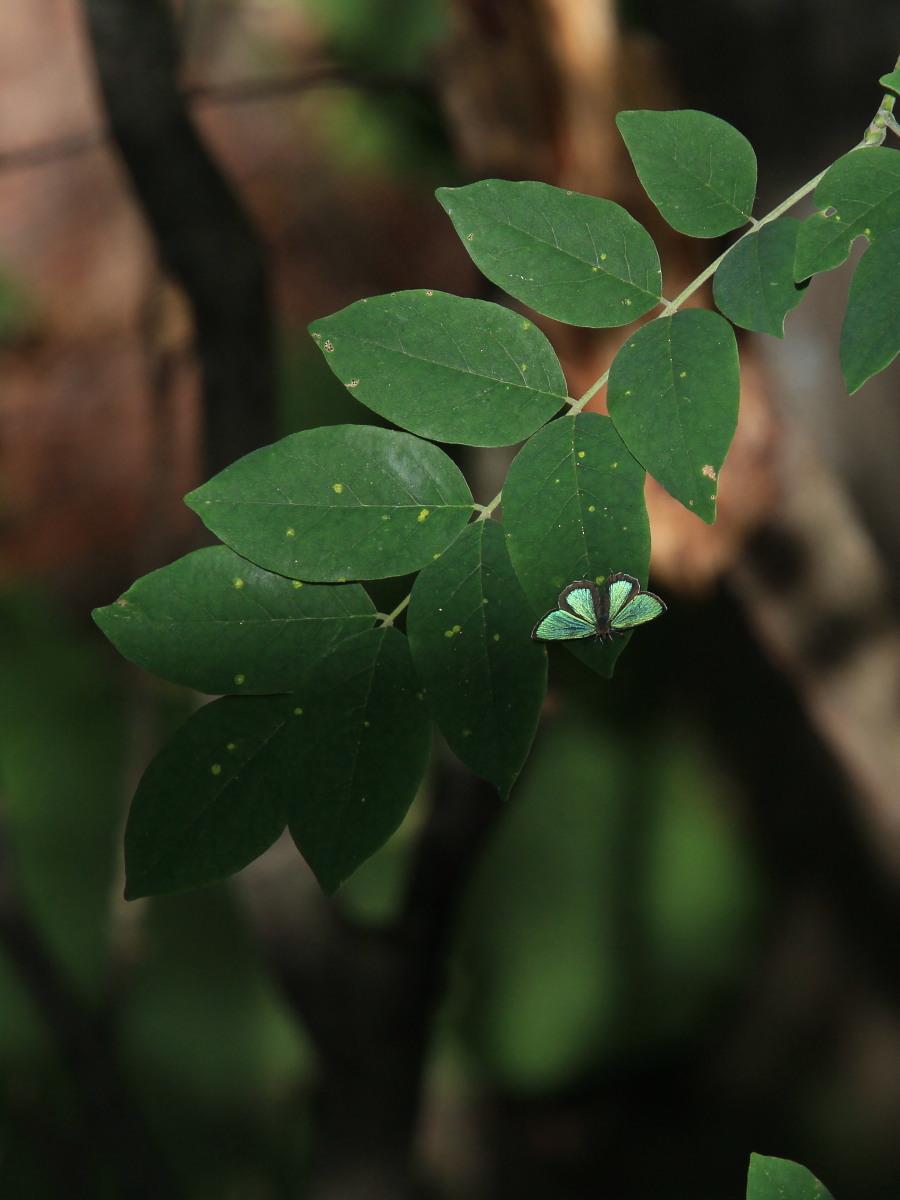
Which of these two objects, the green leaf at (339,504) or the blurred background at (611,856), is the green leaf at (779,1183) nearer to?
the green leaf at (339,504)

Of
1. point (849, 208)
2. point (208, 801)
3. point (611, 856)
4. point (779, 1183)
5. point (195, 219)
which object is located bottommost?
point (611, 856)

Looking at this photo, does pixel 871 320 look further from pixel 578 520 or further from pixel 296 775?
pixel 296 775

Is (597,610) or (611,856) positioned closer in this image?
(597,610)

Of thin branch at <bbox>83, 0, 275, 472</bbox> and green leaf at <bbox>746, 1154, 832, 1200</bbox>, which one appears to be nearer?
green leaf at <bbox>746, 1154, 832, 1200</bbox>

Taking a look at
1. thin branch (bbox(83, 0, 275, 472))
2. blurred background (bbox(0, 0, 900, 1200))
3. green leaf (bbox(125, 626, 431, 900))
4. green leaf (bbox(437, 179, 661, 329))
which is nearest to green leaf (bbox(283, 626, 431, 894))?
green leaf (bbox(125, 626, 431, 900))

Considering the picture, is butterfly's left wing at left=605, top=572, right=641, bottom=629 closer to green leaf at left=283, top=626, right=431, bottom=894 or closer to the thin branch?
green leaf at left=283, top=626, right=431, bottom=894

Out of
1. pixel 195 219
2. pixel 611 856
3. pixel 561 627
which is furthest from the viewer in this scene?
pixel 611 856

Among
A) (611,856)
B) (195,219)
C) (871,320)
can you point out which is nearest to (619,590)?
(871,320)
